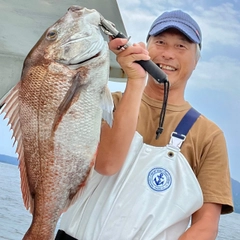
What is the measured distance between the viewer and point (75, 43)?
5.63ft

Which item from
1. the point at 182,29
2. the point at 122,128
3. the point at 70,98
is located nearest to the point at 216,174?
the point at 122,128

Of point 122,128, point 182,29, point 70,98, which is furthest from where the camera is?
point 182,29

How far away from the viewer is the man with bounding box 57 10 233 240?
192cm

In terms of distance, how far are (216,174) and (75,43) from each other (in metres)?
0.93

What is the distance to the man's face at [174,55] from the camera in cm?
225

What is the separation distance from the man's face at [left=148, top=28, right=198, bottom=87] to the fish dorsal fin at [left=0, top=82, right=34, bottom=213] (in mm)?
847

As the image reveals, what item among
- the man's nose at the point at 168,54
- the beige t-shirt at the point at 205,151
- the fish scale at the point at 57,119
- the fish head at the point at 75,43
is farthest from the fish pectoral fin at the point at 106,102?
the man's nose at the point at 168,54

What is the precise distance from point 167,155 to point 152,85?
466mm

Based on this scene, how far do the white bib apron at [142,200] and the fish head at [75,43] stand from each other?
21.4 inches

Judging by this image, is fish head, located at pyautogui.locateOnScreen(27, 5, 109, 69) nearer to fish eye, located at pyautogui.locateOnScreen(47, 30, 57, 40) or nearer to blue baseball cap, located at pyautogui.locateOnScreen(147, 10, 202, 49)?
fish eye, located at pyautogui.locateOnScreen(47, 30, 57, 40)

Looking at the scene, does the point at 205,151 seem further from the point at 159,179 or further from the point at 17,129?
the point at 17,129

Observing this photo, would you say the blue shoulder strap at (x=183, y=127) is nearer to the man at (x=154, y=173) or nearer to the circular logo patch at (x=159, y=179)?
the man at (x=154, y=173)

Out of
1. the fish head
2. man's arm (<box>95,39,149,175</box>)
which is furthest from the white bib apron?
the fish head

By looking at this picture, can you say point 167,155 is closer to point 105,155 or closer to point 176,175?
point 176,175
